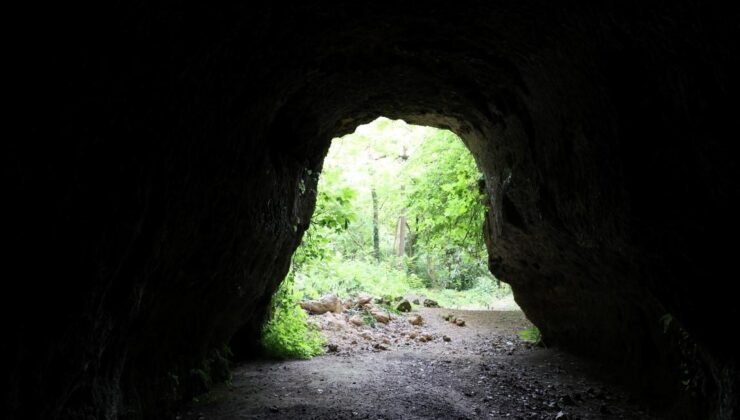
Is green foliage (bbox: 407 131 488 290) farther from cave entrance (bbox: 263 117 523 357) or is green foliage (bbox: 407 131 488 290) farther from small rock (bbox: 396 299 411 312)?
small rock (bbox: 396 299 411 312)

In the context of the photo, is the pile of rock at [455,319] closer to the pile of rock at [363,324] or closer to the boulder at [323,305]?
the pile of rock at [363,324]

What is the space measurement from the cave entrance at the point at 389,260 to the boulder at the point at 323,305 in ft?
0.09

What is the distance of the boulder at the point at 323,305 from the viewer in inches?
507

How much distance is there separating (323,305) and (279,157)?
24.8 ft

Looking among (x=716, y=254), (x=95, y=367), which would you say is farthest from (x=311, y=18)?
(x=716, y=254)

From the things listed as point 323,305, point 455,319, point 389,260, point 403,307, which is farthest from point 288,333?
point 389,260

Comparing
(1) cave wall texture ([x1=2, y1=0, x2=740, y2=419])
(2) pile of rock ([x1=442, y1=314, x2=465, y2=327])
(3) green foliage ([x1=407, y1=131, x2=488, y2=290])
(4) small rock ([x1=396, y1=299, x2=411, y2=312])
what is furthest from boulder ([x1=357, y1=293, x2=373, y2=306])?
(1) cave wall texture ([x1=2, y1=0, x2=740, y2=419])

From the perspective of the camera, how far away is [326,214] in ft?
33.9

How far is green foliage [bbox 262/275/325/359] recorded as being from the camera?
920 cm

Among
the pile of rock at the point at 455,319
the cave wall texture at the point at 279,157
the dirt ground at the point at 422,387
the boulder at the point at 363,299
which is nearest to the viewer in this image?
the cave wall texture at the point at 279,157

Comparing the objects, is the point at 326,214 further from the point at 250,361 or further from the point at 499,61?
the point at 499,61

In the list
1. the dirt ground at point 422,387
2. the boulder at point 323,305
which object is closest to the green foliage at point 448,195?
the dirt ground at point 422,387

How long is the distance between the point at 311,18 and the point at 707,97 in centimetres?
275

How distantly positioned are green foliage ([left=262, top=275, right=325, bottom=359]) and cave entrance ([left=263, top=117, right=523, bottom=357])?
2 centimetres
